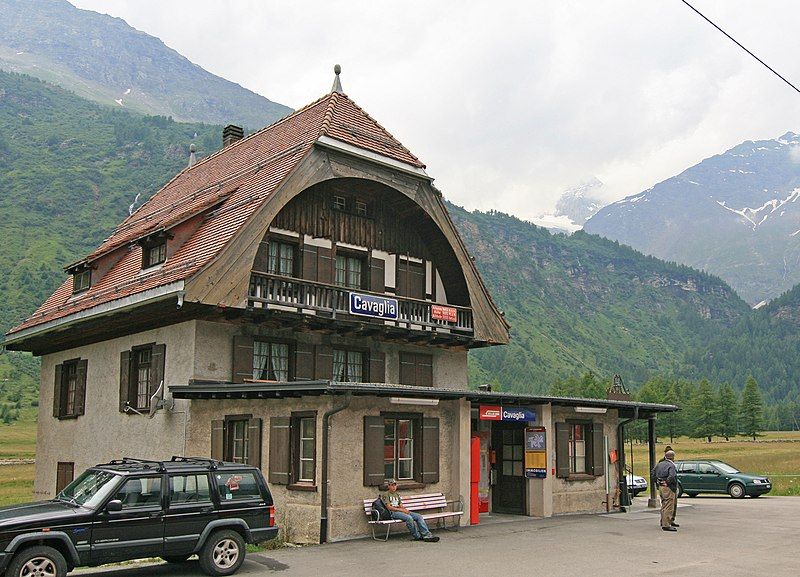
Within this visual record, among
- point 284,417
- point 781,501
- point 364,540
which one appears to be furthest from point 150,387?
point 781,501

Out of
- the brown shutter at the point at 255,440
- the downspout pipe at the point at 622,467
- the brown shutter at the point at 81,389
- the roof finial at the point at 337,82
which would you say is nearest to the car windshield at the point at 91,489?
the brown shutter at the point at 255,440

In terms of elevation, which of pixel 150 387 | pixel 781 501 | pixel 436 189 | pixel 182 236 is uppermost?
pixel 436 189

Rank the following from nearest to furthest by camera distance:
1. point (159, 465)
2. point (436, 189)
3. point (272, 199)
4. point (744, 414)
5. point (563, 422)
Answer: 1. point (159, 465)
2. point (272, 199)
3. point (563, 422)
4. point (436, 189)
5. point (744, 414)

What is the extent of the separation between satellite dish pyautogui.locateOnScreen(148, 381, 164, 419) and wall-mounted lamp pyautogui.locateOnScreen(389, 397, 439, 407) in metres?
6.31

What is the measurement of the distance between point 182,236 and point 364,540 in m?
10.1

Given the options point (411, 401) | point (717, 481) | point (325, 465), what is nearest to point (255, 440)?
point (325, 465)

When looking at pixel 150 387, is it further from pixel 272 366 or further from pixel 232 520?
pixel 232 520

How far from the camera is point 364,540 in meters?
18.2

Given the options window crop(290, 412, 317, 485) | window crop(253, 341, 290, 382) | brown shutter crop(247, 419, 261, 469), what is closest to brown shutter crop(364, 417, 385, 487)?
window crop(290, 412, 317, 485)

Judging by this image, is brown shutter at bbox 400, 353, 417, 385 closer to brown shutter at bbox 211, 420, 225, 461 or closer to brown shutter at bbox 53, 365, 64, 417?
brown shutter at bbox 211, 420, 225, 461

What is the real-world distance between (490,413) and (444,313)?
205 inches

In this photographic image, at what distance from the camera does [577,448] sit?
25.0 meters

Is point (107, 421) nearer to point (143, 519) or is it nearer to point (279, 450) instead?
point (279, 450)

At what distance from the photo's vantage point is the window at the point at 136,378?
75.7 feet
